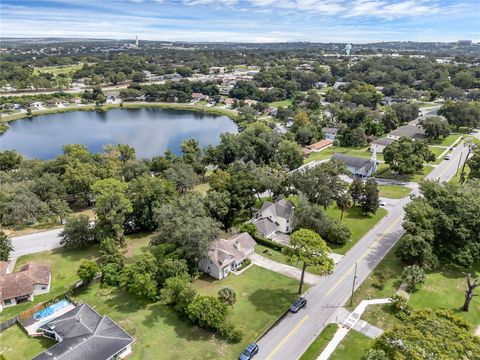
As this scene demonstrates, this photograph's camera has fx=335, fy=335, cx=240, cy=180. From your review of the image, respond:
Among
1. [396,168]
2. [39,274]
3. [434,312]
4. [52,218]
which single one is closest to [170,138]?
[52,218]

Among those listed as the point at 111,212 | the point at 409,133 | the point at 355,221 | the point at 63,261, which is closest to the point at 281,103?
the point at 409,133

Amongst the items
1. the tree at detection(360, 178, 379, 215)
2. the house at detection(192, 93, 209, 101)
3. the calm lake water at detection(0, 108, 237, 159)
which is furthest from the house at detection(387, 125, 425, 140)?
the house at detection(192, 93, 209, 101)

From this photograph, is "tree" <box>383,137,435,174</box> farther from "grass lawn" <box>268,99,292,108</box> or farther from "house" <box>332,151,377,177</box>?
"grass lawn" <box>268,99,292,108</box>

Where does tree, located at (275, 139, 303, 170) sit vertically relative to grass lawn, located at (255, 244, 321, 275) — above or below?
above

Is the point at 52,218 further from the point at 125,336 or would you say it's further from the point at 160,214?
the point at 125,336

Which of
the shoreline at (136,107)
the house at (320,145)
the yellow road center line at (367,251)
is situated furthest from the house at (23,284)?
the shoreline at (136,107)

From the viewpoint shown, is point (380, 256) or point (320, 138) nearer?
point (380, 256)

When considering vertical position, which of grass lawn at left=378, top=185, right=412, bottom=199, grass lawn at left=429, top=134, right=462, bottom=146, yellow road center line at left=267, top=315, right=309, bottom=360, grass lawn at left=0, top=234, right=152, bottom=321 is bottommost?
grass lawn at left=0, top=234, right=152, bottom=321
